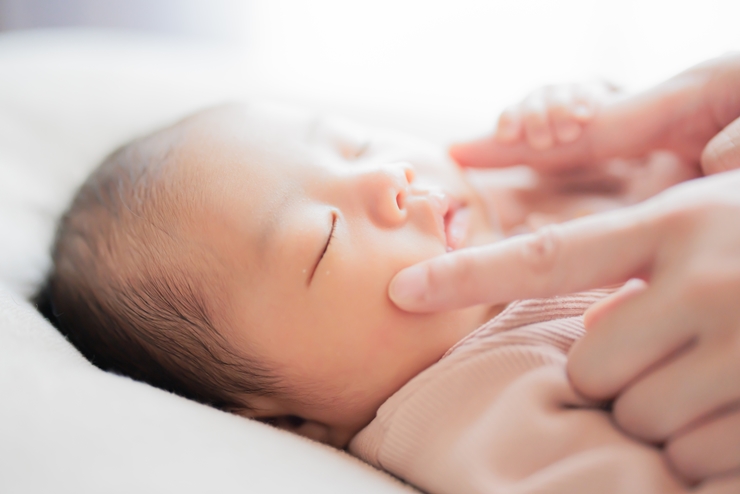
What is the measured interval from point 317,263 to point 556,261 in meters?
0.33

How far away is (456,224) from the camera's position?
983mm

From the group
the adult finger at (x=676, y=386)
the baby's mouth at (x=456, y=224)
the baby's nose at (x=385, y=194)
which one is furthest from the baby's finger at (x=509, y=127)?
the adult finger at (x=676, y=386)

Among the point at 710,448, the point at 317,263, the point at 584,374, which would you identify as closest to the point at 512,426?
the point at 584,374

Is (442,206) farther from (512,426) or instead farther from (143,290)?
(143,290)

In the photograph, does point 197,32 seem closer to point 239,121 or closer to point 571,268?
point 239,121

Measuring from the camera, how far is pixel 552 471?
2.22 ft

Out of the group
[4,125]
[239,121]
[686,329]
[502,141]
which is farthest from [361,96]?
[686,329]

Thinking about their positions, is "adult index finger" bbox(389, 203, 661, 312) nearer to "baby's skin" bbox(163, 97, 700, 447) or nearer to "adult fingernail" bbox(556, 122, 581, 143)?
"baby's skin" bbox(163, 97, 700, 447)

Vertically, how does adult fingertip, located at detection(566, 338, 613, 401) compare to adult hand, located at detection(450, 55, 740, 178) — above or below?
below

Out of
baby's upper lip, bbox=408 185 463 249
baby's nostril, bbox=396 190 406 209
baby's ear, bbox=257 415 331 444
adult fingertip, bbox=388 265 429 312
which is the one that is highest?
baby's nostril, bbox=396 190 406 209

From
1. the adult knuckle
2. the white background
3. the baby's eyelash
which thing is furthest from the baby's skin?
the white background

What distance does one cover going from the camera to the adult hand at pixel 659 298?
0.59m

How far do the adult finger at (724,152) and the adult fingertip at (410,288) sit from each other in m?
0.49

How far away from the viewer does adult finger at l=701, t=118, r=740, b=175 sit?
82cm
